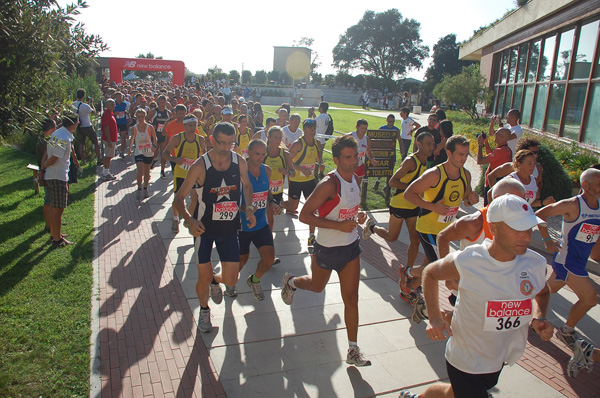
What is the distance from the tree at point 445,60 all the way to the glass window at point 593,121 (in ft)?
210

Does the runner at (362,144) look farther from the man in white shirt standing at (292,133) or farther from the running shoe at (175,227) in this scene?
the running shoe at (175,227)

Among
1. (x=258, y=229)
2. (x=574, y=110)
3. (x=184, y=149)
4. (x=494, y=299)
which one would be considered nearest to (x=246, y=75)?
(x=574, y=110)

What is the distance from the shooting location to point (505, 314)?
8.75 feet

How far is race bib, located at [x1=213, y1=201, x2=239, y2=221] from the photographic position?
4762 millimetres

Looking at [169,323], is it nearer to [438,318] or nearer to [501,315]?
[438,318]

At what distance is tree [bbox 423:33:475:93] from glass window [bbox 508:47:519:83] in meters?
55.5

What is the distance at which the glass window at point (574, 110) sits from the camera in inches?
529

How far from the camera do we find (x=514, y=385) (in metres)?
4.18

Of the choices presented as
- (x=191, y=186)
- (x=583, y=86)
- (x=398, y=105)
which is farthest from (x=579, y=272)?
(x=398, y=105)

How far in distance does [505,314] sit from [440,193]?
8.17 feet

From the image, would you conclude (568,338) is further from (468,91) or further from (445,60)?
(445,60)

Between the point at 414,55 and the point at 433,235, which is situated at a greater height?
the point at 414,55

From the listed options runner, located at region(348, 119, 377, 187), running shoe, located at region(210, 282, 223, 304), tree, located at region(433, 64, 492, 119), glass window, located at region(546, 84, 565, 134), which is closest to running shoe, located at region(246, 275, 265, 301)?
running shoe, located at region(210, 282, 223, 304)

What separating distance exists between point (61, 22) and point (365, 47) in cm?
9178
